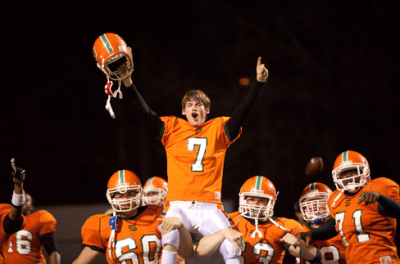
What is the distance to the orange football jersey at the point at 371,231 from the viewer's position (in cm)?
311

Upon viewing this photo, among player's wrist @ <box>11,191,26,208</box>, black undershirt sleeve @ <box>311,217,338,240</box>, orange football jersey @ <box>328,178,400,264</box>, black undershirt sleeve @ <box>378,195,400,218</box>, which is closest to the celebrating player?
player's wrist @ <box>11,191,26,208</box>

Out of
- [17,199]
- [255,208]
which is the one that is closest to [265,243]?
[255,208]

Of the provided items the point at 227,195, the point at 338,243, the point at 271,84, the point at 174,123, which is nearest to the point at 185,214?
the point at 174,123

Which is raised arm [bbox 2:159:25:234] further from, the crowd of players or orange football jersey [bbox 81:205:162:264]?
orange football jersey [bbox 81:205:162:264]

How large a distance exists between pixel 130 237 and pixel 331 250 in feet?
5.79

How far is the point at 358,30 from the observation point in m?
6.16

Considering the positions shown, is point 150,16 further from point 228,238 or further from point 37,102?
point 228,238

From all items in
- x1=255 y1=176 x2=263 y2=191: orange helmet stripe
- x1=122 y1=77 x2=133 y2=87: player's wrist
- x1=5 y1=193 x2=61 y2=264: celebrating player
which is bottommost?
x1=5 y1=193 x2=61 y2=264: celebrating player

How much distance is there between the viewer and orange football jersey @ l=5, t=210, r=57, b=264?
420cm

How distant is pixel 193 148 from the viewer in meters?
2.90

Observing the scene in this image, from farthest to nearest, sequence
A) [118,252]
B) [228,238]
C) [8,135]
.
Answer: [8,135] → [118,252] → [228,238]

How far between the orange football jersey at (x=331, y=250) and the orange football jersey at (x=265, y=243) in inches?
10.8

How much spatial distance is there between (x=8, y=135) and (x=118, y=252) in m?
4.27

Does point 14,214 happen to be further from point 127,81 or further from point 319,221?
point 319,221
